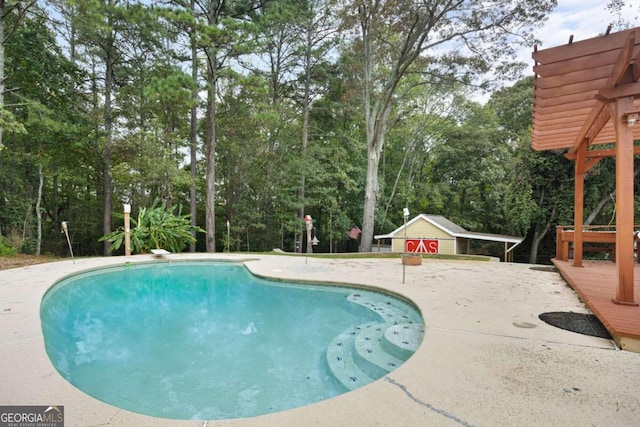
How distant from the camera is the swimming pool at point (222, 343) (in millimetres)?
2578

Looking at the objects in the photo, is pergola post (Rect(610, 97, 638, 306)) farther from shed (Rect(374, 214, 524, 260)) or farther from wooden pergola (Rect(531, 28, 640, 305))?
shed (Rect(374, 214, 524, 260))

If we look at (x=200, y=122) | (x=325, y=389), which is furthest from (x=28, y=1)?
(x=325, y=389)

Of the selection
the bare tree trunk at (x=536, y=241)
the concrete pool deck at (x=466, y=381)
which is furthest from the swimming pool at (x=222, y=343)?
the bare tree trunk at (x=536, y=241)

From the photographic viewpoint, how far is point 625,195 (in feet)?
11.0

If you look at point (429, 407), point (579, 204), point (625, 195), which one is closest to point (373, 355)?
point (429, 407)

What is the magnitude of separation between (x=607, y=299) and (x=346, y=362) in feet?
Result: 10.6

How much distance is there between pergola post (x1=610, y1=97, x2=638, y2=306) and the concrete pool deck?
66 centimetres

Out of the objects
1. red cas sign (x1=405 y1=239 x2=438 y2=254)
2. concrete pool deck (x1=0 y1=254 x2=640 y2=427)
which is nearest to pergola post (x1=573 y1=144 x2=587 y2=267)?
concrete pool deck (x1=0 y1=254 x2=640 y2=427)

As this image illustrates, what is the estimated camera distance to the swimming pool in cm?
258

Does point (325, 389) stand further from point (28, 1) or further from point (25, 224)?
point (25, 224)

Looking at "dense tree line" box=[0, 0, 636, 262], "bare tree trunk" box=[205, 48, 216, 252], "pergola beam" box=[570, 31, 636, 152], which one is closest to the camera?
"pergola beam" box=[570, 31, 636, 152]

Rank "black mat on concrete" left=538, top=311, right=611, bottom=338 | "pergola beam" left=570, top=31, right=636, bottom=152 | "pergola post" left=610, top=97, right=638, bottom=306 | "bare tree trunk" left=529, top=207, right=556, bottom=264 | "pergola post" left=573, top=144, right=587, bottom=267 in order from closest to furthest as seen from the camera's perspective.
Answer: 1. "pergola beam" left=570, top=31, right=636, bottom=152
2. "black mat on concrete" left=538, top=311, right=611, bottom=338
3. "pergola post" left=610, top=97, right=638, bottom=306
4. "pergola post" left=573, top=144, right=587, bottom=267
5. "bare tree trunk" left=529, top=207, right=556, bottom=264

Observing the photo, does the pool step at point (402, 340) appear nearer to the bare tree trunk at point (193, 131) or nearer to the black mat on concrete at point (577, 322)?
the black mat on concrete at point (577, 322)

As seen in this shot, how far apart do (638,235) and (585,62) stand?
4.94 meters
